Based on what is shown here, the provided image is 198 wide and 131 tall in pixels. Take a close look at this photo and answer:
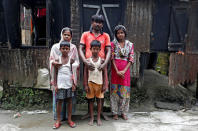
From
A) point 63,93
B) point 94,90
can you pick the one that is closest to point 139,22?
point 94,90

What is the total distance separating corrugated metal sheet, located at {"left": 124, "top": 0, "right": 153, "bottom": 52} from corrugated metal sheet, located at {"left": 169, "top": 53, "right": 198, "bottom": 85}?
804 millimetres

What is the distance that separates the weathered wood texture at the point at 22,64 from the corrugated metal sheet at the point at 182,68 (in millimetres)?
3258

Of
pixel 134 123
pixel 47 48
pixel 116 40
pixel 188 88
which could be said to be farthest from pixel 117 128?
pixel 188 88

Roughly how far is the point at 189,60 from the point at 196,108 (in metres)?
1.34

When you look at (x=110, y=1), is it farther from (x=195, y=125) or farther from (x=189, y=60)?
(x=195, y=125)

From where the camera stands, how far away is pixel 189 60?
4.62 metres

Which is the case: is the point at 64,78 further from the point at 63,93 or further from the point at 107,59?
the point at 107,59

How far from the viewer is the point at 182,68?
446cm

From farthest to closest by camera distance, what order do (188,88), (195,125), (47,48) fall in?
(188,88) < (47,48) < (195,125)

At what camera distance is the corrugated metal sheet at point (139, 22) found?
14.6 feet

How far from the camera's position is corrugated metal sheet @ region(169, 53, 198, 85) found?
422cm

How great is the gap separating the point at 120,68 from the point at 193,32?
9.57 ft

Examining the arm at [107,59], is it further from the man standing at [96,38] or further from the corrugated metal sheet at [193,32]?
the corrugated metal sheet at [193,32]

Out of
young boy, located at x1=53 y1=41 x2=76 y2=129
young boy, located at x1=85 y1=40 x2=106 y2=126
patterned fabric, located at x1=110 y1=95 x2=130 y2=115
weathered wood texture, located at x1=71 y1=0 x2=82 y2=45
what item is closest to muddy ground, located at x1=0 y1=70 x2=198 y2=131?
patterned fabric, located at x1=110 y1=95 x2=130 y2=115
